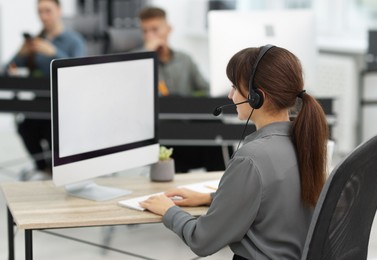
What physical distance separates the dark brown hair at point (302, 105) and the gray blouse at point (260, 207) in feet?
0.10

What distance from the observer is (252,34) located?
3783 millimetres

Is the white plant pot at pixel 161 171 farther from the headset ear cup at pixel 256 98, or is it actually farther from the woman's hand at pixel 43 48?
the woman's hand at pixel 43 48

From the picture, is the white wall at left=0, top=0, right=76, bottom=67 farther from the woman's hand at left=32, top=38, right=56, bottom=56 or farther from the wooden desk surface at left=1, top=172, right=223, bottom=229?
the wooden desk surface at left=1, top=172, right=223, bottom=229

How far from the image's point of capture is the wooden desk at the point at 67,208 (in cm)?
239

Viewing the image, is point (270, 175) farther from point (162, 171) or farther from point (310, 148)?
point (162, 171)

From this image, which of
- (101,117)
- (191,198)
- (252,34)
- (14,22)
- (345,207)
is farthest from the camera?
(14,22)

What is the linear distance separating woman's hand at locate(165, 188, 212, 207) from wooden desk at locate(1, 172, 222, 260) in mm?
24

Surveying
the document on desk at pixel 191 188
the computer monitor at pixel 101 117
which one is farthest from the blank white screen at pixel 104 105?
the document on desk at pixel 191 188

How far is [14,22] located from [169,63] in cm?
271

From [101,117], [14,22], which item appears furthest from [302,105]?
[14,22]

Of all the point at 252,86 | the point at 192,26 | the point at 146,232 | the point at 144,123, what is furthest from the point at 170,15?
the point at 252,86

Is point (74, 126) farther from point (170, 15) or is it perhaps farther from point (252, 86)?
point (170, 15)

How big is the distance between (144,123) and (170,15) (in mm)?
4785

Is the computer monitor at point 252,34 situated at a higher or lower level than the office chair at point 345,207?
higher
